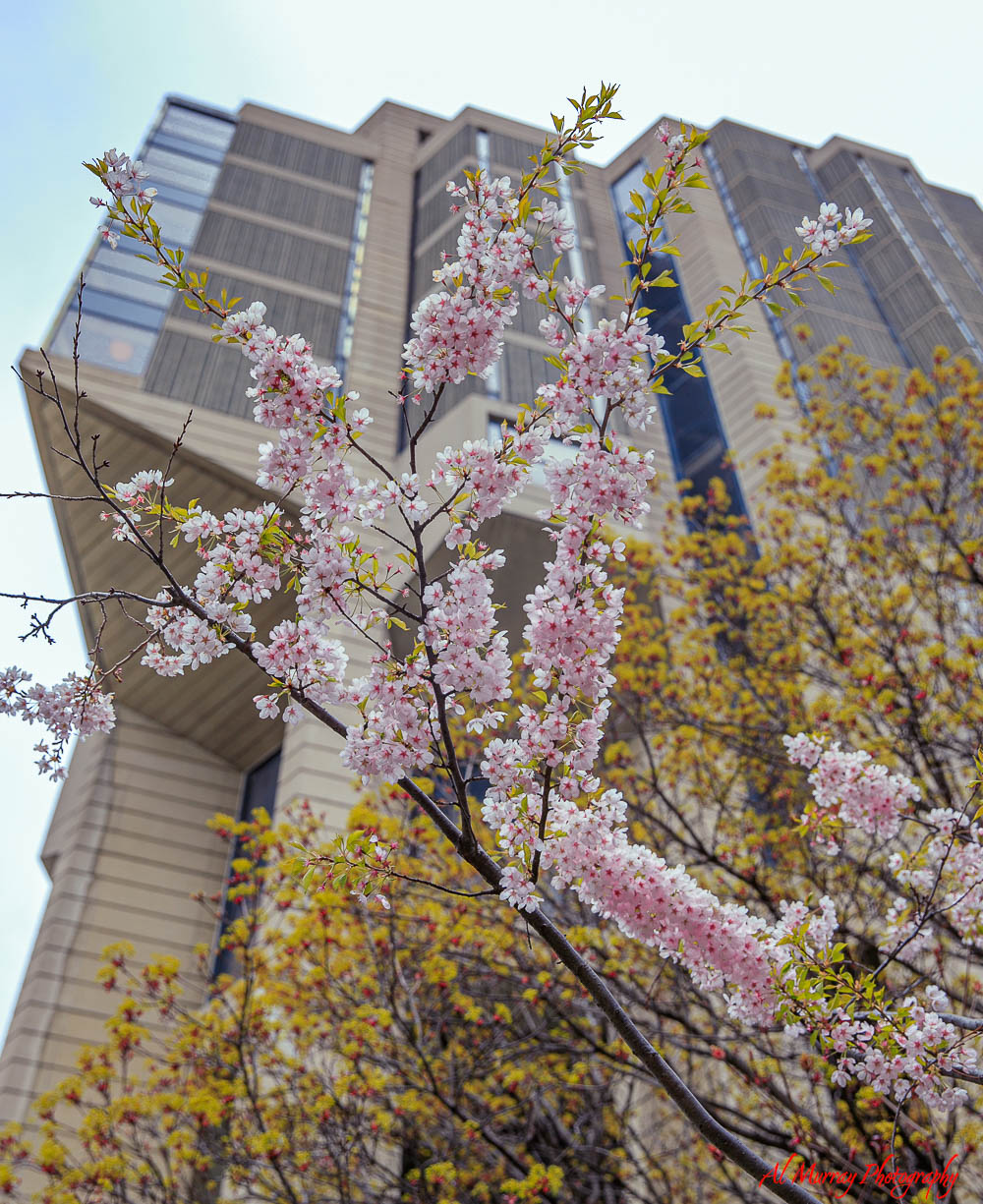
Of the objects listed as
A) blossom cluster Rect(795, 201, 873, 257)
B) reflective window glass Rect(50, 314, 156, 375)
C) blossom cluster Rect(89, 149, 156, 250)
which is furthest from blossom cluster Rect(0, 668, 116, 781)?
reflective window glass Rect(50, 314, 156, 375)

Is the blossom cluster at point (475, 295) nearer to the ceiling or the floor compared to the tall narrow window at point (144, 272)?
nearer to the floor

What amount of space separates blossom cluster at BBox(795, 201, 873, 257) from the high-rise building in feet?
37.6

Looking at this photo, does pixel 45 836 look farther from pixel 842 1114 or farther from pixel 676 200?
pixel 676 200

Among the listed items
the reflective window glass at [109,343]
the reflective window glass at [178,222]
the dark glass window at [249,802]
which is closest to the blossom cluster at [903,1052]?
the dark glass window at [249,802]

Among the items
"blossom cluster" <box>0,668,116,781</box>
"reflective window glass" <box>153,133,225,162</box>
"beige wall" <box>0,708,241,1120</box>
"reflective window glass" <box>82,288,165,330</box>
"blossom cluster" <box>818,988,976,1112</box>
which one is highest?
"reflective window glass" <box>153,133,225,162</box>

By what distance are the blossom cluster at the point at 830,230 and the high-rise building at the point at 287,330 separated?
1145 centimetres

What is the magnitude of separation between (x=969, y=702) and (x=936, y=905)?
3.08m

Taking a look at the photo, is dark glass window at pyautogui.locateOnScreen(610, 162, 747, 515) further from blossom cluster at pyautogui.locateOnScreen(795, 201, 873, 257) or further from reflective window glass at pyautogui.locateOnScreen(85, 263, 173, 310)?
blossom cluster at pyautogui.locateOnScreen(795, 201, 873, 257)

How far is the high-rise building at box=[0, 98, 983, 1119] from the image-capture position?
15.1 m

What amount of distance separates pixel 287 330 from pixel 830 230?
1579 cm

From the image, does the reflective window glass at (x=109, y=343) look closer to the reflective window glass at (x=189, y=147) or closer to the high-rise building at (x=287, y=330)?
the high-rise building at (x=287, y=330)

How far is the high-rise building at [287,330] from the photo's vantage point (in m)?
15.1

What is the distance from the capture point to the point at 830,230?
3066mm

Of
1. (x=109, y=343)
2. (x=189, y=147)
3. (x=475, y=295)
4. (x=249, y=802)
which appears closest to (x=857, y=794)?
(x=475, y=295)
